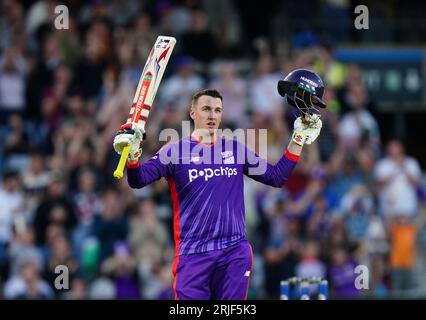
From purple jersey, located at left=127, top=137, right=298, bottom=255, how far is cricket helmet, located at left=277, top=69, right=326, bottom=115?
676 millimetres

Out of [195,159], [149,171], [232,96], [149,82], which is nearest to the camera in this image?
[149,171]

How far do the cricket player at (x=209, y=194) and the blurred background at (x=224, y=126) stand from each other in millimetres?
5924

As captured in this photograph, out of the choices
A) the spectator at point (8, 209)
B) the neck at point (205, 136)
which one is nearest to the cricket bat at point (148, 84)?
the neck at point (205, 136)

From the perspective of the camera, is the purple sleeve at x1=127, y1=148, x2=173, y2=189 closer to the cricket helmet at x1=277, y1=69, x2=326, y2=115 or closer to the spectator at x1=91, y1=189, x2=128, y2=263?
the cricket helmet at x1=277, y1=69, x2=326, y2=115

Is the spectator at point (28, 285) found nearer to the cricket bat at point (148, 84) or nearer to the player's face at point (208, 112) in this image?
the cricket bat at point (148, 84)

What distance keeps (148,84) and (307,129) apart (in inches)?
62.4

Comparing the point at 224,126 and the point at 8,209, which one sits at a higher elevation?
the point at 224,126

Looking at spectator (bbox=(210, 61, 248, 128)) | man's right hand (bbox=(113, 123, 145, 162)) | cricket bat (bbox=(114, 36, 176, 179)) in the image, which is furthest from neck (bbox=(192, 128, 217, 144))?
spectator (bbox=(210, 61, 248, 128))

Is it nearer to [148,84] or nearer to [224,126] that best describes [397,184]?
[224,126]

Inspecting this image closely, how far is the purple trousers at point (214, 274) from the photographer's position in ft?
38.0

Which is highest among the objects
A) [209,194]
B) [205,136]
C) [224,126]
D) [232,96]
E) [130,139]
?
[232,96]

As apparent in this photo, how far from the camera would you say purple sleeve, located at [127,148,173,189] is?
11445 millimetres

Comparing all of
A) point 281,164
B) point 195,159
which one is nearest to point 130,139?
point 195,159

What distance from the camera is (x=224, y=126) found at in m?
19.9
